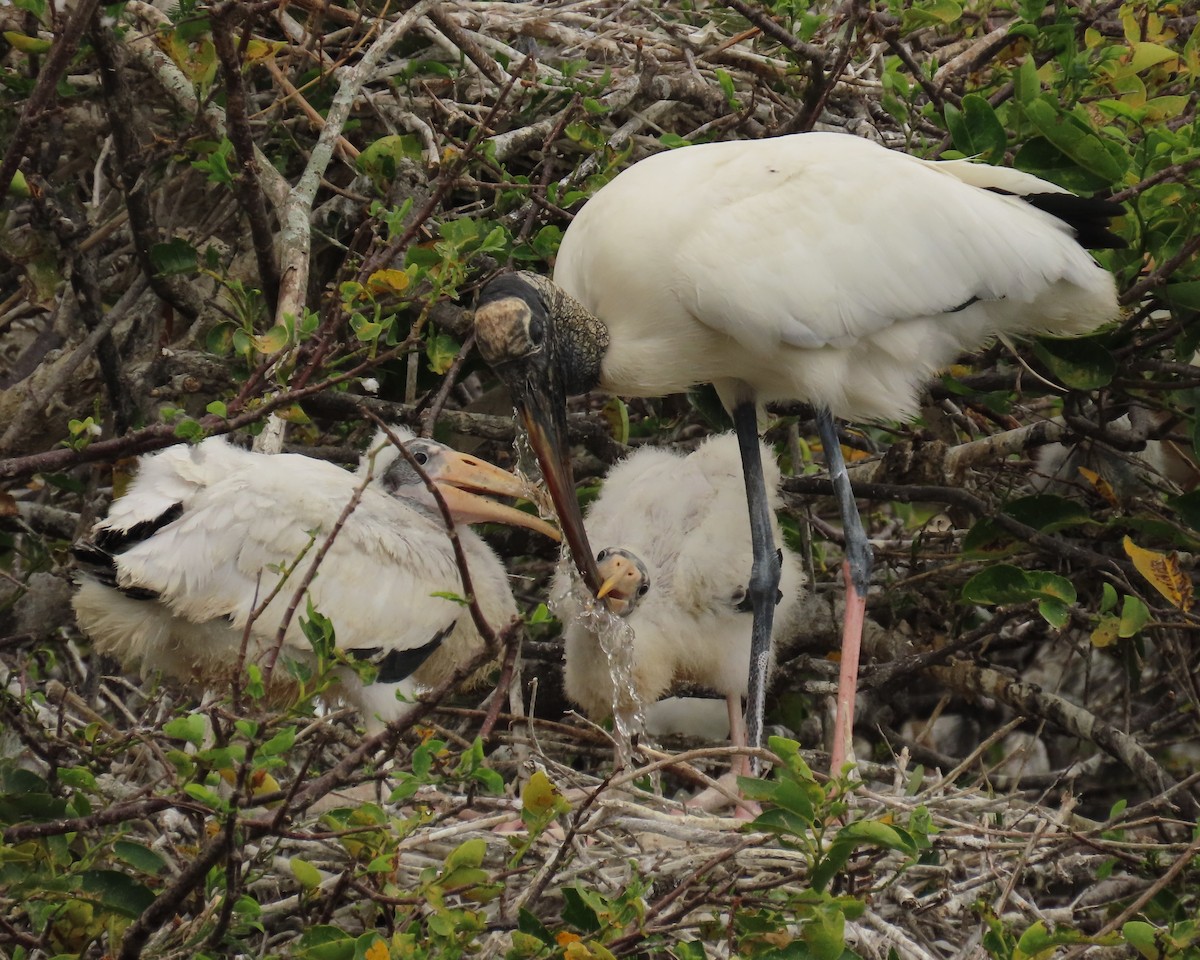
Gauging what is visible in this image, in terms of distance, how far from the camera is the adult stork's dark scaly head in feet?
11.2

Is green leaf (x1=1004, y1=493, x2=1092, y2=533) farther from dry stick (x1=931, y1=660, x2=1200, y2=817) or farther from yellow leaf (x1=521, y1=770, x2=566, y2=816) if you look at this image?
yellow leaf (x1=521, y1=770, x2=566, y2=816)

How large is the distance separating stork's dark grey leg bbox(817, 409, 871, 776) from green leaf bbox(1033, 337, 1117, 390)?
536 mm

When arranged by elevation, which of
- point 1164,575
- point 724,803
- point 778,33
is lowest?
point 724,803

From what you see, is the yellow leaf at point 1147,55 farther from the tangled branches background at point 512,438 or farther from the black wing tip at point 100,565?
the black wing tip at point 100,565

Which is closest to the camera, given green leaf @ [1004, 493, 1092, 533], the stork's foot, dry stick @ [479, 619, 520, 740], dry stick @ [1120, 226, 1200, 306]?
dry stick @ [479, 619, 520, 740]

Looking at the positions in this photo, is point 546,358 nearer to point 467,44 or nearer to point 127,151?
point 467,44

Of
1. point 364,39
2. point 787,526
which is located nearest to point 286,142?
point 364,39

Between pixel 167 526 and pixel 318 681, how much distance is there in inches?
46.4

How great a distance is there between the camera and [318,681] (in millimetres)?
2307

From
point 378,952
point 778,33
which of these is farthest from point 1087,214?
point 378,952

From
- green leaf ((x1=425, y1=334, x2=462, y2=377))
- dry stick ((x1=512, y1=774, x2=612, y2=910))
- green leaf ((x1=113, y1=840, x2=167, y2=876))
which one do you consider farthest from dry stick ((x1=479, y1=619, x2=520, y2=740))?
green leaf ((x1=425, y1=334, x2=462, y2=377))

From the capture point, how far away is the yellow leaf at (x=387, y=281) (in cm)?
306

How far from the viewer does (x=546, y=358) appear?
11.4 feet

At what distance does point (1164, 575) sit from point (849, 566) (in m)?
0.74
